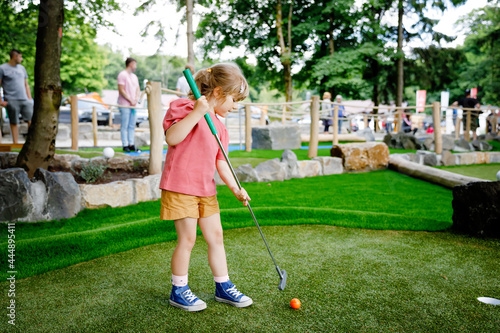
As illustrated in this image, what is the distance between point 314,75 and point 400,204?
1326 cm

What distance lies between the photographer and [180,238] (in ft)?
6.22

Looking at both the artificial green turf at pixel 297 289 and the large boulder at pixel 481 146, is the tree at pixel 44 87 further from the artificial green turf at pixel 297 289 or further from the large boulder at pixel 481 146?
the large boulder at pixel 481 146

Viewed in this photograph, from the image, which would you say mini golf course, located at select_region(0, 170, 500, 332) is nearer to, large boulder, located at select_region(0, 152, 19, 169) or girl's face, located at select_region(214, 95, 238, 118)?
girl's face, located at select_region(214, 95, 238, 118)

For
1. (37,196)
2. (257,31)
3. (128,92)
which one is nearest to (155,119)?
(37,196)

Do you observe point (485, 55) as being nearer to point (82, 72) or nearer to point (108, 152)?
point (82, 72)

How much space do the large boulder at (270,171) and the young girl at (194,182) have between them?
11.7 feet

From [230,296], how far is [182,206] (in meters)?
0.48

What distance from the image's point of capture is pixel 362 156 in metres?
6.86

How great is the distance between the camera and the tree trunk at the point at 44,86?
13.1 feet

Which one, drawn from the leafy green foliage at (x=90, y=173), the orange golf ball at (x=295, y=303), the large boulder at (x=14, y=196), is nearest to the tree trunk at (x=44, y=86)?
the leafy green foliage at (x=90, y=173)

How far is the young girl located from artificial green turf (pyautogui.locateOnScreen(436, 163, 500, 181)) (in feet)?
19.5

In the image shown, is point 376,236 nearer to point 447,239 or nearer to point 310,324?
point 447,239

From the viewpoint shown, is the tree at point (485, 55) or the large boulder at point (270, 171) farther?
the tree at point (485, 55)

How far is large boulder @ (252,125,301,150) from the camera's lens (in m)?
8.91
